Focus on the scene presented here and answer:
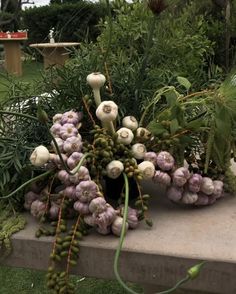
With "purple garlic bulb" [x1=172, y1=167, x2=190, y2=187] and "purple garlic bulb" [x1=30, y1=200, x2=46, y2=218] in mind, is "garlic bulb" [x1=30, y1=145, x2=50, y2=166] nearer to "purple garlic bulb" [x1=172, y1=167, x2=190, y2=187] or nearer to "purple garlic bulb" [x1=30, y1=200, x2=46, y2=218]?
"purple garlic bulb" [x1=30, y1=200, x2=46, y2=218]

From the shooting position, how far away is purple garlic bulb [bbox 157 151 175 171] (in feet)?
3.59

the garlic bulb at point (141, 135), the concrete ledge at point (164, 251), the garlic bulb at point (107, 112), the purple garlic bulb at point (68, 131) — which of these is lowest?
the concrete ledge at point (164, 251)

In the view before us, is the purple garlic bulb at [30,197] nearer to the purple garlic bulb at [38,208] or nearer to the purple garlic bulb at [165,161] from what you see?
the purple garlic bulb at [38,208]

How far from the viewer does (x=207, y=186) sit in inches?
45.2

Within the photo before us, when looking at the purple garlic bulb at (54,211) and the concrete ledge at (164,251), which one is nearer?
the concrete ledge at (164,251)

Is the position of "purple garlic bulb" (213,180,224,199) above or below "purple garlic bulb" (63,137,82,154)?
below

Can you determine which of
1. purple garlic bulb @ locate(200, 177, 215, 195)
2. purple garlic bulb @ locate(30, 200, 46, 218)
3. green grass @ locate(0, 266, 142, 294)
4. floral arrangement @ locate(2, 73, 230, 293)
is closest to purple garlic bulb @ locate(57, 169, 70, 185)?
floral arrangement @ locate(2, 73, 230, 293)

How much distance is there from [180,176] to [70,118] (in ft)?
0.96

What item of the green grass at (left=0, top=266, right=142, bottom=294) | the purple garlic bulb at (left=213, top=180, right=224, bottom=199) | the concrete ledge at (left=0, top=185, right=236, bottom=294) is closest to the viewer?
the concrete ledge at (left=0, top=185, right=236, bottom=294)

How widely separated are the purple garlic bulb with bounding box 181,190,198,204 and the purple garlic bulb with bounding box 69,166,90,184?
25cm

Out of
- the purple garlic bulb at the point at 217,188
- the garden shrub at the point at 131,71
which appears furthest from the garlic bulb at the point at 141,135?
the purple garlic bulb at the point at 217,188

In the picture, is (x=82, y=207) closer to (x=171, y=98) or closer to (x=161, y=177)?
(x=161, y=177)

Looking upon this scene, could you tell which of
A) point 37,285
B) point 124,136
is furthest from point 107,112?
point 37,285

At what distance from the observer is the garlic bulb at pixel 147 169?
1.07 metres
